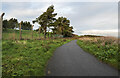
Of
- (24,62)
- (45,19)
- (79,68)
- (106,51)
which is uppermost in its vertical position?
(45,19)

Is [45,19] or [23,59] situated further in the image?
[45,19]

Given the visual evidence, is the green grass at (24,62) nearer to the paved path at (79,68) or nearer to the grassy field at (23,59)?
the grassy field at (23,59)

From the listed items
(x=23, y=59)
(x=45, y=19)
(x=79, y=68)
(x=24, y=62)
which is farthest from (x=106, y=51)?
(x=45, y=19)

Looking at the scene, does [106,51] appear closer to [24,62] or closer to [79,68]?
[79,68]

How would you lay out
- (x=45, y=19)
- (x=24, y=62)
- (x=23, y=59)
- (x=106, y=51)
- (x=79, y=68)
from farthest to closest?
(x=45, y=19) → (x=106, y=51) → (x=23, y=59) → (x=24, y=62) → (x=79, y=68)

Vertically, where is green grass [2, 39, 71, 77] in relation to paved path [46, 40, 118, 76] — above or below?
above

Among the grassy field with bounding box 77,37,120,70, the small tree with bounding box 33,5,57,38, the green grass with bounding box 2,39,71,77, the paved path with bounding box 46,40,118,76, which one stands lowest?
the paved path with bounding box 46,40,118,76

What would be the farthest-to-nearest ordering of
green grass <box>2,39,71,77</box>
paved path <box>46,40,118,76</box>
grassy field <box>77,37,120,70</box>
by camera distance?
1. grassy field <box>77,37,120,70</box>
2. green grass <box>2,39,71,77</box>
3. paved path <box>46,40,118,76</box>

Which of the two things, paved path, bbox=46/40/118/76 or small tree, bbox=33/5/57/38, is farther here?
small tree, bbox=33/5/57/38

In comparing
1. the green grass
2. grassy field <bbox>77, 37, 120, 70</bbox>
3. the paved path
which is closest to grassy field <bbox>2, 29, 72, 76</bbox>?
the green grass

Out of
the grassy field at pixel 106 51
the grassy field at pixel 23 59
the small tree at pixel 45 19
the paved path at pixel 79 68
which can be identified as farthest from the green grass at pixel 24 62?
the small tree at pixel 45 19

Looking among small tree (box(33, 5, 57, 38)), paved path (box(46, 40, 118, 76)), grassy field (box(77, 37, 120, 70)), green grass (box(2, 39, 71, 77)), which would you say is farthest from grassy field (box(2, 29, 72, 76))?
small tree (box(33, 5, 57, 38))

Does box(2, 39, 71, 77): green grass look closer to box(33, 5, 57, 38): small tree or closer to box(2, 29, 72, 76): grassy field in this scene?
box(2, 29, 72, 76): grassy field

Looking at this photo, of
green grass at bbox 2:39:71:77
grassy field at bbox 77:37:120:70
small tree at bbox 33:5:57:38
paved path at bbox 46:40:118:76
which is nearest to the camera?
paved path at bbox 46:40:118:76
